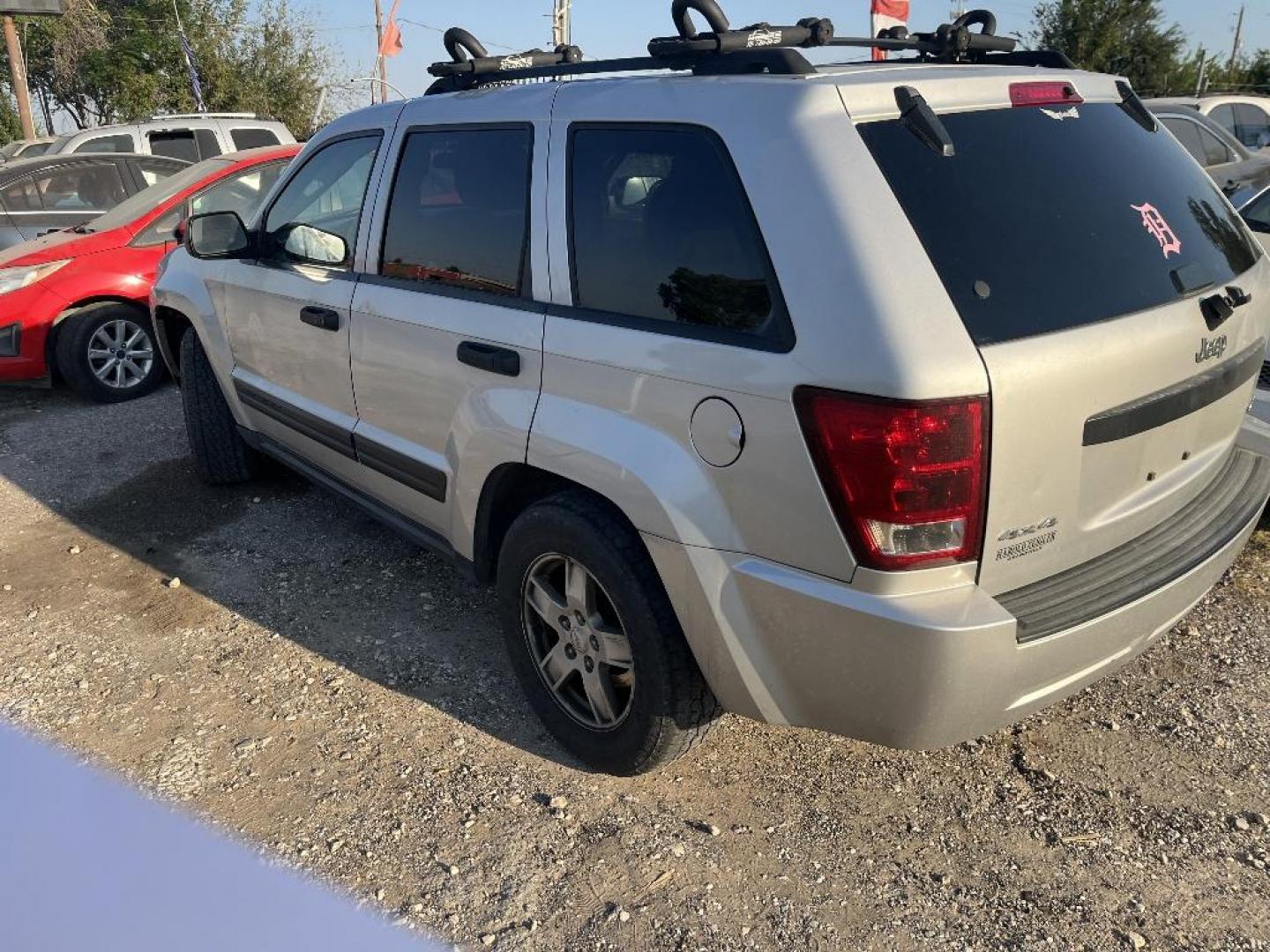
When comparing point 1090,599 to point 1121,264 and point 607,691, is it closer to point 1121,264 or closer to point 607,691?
point 1121,264

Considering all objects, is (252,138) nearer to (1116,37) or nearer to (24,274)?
(24,274)

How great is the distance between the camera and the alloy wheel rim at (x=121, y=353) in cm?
698

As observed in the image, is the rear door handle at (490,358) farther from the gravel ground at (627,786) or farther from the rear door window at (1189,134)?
the rear door window at (1189,134)

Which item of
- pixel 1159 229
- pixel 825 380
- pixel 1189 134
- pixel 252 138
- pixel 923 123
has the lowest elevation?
pixel 1189 134

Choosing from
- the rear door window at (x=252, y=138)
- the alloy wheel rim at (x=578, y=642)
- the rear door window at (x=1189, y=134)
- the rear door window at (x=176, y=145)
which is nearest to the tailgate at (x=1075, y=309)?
the alloy wheel rim at (x=578, y=642)

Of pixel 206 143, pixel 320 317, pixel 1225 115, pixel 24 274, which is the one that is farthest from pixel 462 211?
pixel 1225 115

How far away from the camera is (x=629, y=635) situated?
2596 millimetres

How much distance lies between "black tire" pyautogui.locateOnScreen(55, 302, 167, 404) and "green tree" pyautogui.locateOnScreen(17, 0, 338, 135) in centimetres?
2413

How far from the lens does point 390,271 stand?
3449 mm

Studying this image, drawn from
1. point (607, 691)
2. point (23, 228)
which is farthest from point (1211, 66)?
point (607, 691)

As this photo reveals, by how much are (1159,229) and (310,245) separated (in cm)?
290

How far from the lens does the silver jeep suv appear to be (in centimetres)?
207

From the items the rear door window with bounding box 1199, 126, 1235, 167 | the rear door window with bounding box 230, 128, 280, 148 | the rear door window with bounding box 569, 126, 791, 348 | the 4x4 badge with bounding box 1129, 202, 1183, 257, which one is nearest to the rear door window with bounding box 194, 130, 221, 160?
the rear door window with bounding box 230, 128, 280, 148

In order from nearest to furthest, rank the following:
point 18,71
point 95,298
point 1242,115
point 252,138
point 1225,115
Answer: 1. point 95,298
2. point 252,138
3. point 1225,115
4. point 1242,115
5. point 18,71
